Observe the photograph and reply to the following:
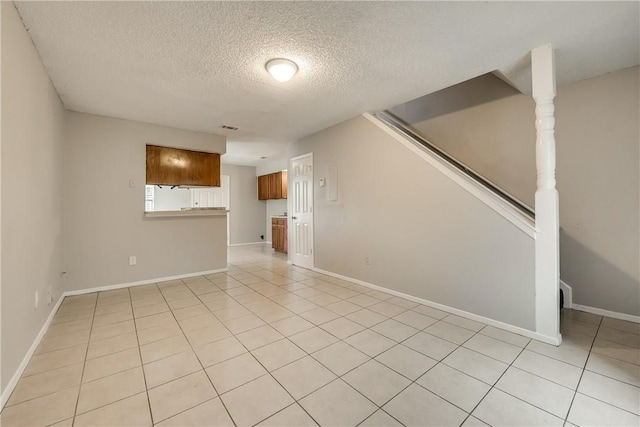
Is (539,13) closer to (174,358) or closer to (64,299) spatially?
(174,358)

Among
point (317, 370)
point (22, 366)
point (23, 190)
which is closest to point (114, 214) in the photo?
Result: point (23, 190)

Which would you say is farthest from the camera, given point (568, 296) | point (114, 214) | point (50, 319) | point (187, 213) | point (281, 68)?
point (187, 213)

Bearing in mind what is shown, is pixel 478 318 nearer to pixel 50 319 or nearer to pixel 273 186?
pixel 50 319

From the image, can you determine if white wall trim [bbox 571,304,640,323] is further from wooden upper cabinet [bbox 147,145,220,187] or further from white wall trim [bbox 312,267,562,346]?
wooden upper cabinet [bbox 147,145,220,187]

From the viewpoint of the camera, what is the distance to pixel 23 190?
1.88m

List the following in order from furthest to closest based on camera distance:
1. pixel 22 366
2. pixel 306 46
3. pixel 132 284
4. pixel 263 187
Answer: pixel 263 187 < pixel 132 284 < pixel 306 46 < pixel 22 366

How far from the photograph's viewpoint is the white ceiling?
1.79 m

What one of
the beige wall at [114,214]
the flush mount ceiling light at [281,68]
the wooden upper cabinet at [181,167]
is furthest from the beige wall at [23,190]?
the flush mount ceiling light at [281,68]

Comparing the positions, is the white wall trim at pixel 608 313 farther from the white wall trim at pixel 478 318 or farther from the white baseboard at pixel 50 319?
the white baseboard at pixel 50 319

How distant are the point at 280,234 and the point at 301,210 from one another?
6.20ft

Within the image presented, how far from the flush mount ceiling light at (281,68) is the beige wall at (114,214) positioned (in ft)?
8.80

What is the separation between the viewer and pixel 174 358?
198 cm

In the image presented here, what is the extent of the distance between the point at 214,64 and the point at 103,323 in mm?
2709


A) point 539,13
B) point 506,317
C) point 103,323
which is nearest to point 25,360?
point 103,323
